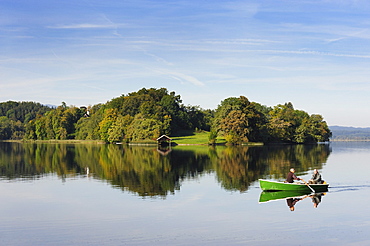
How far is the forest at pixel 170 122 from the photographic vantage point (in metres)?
102

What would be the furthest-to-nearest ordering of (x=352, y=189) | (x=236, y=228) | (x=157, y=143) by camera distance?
1. (x=157, y=143)
2. (x=352, y=189)
3. (x=236, y=228)

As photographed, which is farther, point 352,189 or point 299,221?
point 352,189

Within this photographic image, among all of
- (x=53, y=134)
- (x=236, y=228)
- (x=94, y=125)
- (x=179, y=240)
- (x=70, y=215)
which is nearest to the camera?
(x=179, y=240)

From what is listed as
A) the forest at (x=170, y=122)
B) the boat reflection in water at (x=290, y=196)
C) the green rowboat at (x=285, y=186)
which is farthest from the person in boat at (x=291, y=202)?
the forest at (x=170, y=122)

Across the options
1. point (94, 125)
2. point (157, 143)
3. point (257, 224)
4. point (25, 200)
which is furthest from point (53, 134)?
point (257, 224)

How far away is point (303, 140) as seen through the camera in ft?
378

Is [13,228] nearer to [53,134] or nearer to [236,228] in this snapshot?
[236,228]

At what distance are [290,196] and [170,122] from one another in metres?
95.5

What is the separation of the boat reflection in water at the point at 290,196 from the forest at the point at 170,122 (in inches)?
2836

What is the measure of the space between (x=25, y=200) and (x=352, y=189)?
67.9ft

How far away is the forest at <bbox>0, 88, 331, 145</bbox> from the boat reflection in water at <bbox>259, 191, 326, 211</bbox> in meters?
72.0

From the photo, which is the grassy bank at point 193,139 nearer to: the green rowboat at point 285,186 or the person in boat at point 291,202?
the green rowboat at point 285,186

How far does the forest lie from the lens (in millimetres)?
102125

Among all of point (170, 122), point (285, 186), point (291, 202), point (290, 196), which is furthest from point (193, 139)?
point (291, 202)
